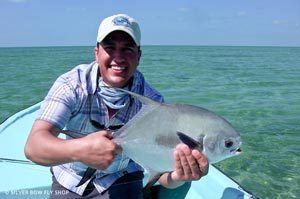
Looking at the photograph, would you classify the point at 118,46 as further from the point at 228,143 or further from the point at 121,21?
the point at 228,143

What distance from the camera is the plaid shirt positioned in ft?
6.68

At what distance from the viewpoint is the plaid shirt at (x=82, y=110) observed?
204cm

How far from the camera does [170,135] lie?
1669 millimetres

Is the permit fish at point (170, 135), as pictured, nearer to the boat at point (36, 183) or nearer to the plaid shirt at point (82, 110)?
the plaid shirt at point (82, 110)

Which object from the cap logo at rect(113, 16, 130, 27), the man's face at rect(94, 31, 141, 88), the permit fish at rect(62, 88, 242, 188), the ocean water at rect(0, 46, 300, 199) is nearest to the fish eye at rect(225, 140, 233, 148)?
the permit fish at rect(62, 88, 242, 188)

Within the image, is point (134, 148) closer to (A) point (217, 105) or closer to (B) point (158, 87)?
(A) point (217, 105)

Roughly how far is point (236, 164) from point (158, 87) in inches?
305

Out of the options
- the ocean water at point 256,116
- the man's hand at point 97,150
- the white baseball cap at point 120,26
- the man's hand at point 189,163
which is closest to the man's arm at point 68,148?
the man's hand at point 97,150

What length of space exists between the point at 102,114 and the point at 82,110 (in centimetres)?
13

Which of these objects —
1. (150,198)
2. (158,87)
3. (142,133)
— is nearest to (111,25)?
(142,133)

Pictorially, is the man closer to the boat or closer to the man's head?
the man's head

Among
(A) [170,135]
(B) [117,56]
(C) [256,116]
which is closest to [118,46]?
(B) [117,56]

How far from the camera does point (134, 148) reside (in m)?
1.75

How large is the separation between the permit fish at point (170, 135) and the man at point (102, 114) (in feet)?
0.21
